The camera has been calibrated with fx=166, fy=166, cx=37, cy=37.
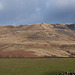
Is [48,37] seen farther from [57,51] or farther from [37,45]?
[57,51]

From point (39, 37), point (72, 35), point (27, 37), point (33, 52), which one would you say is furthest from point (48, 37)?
point (33, 52)

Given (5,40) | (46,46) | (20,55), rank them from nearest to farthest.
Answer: (20,55) → (46,46) → (5,40)

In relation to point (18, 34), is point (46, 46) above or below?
below

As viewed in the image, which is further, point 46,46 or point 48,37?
point 48,37

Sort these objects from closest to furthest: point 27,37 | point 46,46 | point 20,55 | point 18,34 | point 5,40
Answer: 1. point 20,55
2. point 46,46
3. point 5,40
4. point 27,37
5. point 18,34

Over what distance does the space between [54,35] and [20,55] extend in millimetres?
51292

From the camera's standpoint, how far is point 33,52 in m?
90.0

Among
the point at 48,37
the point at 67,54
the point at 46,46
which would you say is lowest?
the point at 67,54

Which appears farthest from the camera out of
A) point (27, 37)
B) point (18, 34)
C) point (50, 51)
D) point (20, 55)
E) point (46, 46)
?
point (18, 34)

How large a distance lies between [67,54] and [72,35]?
5441 centimetres

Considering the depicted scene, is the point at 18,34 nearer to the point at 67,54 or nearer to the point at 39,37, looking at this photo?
the point at 39,37

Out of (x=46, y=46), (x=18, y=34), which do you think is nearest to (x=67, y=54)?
(x=46, y=46)

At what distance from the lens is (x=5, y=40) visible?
401ft

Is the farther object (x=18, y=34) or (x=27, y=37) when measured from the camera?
(x=18, y=34)
